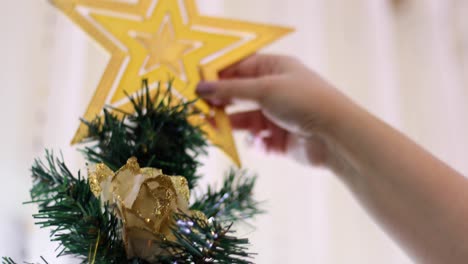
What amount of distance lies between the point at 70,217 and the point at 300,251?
633 mm

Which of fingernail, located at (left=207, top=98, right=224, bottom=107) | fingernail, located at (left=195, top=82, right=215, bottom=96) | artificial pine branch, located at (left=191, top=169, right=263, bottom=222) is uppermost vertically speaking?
fingernail, located at (left=195, top=82, right=215, bottom=96)

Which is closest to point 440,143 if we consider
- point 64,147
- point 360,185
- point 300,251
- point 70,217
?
point 300,251

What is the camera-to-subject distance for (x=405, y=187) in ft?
1.31

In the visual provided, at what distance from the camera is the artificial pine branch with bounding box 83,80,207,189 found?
396 millimetres

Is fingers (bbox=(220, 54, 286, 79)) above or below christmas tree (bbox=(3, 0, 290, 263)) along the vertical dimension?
above

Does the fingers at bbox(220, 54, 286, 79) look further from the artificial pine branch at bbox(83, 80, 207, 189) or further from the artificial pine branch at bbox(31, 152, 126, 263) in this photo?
the artificial pine branch at bbox(31, 152, 126, 263)

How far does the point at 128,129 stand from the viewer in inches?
16.8

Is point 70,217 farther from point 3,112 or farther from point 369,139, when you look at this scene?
point 3,112

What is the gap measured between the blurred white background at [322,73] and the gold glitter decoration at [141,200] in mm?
274

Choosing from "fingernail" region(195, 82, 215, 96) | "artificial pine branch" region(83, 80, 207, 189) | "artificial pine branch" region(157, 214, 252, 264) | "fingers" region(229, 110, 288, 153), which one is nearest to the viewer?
"artificial pine branch" region(157, 214, 252, 264)

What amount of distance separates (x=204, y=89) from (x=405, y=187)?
Answer: 0.25 metres

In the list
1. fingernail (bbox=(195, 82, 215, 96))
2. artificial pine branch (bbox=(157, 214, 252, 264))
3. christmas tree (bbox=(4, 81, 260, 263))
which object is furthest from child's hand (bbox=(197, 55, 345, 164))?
artificial pine branch (bbox=(157, 214, 252, 264))

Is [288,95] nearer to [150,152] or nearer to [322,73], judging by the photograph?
[150,152]

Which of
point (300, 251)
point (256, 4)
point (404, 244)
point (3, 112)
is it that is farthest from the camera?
point (256, 4)
